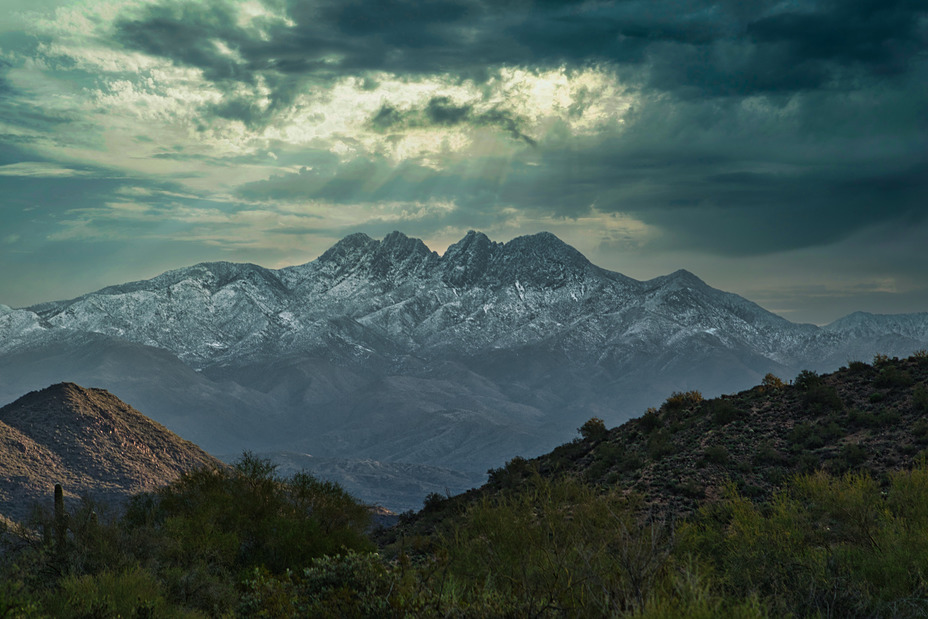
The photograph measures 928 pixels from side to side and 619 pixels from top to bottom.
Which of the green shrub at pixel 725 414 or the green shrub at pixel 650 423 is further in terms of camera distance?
the green shrub at pixel 650 423

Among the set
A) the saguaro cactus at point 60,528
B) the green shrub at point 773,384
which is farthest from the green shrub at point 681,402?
the saguaro cactus at point 60,528

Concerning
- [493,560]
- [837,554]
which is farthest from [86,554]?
[837,554]

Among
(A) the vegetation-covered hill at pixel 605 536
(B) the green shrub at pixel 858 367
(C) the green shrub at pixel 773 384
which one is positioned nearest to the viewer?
(A) the vegetation-covered hill at pixel 605 536

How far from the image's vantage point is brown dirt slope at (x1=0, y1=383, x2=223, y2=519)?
99625mm

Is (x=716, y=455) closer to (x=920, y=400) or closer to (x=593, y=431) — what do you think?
(x=920, y=400)

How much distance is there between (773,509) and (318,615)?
23.3m

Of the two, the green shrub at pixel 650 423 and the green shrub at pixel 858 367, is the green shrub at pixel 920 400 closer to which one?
the green shrub at pixel 858 367

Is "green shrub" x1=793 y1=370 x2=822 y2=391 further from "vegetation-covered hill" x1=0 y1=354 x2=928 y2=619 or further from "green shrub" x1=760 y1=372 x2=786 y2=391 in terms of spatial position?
"green shrub" x1=760 y1=372 x2=786 y2=391

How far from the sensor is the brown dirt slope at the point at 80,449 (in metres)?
99.6

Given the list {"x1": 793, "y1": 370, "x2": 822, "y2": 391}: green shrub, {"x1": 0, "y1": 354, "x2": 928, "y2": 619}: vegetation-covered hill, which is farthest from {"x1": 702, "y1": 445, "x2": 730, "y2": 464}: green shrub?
{"x1": 793, "y1": 370, "x2": 822, "y2": 391}: green shrub

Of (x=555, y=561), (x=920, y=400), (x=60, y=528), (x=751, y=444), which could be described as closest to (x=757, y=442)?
(x=751, y=444)

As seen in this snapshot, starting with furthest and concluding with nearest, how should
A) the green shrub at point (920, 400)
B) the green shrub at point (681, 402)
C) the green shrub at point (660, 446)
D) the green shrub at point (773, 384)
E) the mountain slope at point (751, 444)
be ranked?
the green shrub at point (681, 402) → the green shrub at point (773, 384) → the green shrub at point (660, 446) → the green shrub at point (920, 400) → the mountain slope at point (751, 444)

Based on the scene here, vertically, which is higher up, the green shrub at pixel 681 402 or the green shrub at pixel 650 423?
the green shrub at pixel 681 402

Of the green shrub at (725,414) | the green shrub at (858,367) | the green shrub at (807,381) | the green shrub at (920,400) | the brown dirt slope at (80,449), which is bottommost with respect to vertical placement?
the brown dirt slope at (80,449)
